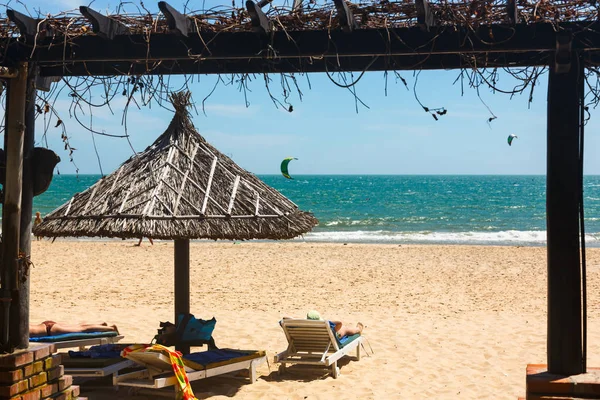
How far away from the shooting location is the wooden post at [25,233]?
12.0ft

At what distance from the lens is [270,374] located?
6.36 metres

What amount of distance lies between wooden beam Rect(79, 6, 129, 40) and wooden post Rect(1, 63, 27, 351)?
589 mm

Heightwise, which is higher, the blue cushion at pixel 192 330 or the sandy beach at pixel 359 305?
the blue cushion at pixel 192 330

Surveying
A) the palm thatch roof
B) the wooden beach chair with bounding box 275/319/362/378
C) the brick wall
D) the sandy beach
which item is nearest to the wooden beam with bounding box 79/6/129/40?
the brick wall

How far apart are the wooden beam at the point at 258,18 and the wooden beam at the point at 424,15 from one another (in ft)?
2.30

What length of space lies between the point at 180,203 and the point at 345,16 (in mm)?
2482

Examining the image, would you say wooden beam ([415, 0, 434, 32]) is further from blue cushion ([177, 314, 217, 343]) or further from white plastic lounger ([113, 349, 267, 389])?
blue cushion ([177, 314, 217, 343])

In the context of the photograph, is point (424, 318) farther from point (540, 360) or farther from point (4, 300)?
point (4, 300)

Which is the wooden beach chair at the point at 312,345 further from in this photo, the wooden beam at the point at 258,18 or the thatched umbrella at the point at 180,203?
the wooden beam at the point at 258,18

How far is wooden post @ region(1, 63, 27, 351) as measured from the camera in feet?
11.8

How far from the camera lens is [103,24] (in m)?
3.34

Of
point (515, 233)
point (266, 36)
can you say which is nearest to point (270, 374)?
point (266, 36)

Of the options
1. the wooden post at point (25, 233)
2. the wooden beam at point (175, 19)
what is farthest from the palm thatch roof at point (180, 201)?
the wooden beam at point (175, 19)

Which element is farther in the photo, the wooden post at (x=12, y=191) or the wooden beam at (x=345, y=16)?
the wooden post at (x=12, y=191)
